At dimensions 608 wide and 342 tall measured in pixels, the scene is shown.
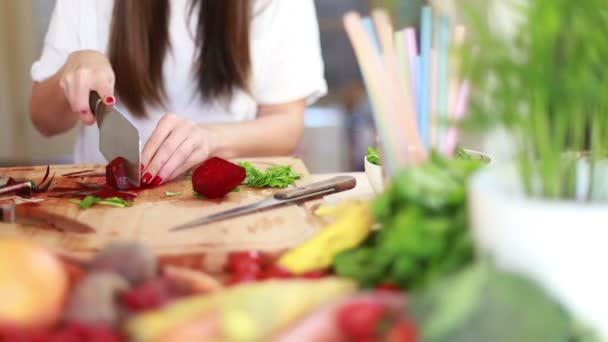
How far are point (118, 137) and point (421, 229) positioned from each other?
2.21 feet

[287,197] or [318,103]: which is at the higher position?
[287,197]

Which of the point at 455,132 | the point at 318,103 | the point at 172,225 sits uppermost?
the point at 455,132

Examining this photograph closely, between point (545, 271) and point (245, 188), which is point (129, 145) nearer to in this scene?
point (245, 188)

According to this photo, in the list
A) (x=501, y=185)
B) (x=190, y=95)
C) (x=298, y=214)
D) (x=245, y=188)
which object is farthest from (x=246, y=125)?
(x=501, y=185)

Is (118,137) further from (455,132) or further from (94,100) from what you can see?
(455,132)

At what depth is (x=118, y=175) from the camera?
42.5 inches

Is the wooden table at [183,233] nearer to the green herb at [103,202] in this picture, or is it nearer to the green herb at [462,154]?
the green herb at [103,202]

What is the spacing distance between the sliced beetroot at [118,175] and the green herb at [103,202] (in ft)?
0.30

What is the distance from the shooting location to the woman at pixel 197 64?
163 centimetres

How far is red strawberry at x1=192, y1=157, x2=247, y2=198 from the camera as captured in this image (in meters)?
0.99

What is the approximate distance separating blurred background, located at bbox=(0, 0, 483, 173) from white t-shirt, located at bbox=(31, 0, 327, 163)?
1078mm

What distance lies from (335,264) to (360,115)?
263cm

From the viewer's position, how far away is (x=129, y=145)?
1038 mm

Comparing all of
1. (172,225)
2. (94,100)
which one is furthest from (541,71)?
(94,100)
